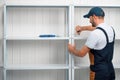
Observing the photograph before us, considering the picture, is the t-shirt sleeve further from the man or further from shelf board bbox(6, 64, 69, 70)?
shelf board bbox(6, 64, 69, 70)

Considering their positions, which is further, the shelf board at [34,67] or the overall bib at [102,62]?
the shelf board at [34,67]

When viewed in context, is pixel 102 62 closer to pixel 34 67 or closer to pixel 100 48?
pixel 100 48

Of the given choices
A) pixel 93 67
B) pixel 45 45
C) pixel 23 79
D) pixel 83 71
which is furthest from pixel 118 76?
pixel 23 79

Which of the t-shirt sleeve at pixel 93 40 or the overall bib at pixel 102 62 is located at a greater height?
the t-shirt sleeve at pixel 93 40

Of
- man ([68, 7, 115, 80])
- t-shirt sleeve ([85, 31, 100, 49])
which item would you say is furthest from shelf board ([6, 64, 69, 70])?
t-shirt sleeve ([85, 31, 100, 49])

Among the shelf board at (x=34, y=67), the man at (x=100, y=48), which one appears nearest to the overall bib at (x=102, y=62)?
the man at (x=100, y=48)

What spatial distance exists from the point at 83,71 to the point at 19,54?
3.04 ft

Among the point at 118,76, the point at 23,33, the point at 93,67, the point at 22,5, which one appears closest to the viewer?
the point at 93,67

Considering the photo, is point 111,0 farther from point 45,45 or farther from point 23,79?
point 23,79

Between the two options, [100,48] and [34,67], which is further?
[34,67]

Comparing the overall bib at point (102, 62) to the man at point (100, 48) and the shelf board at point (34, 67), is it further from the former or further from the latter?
the shelf board at point (34, 67)

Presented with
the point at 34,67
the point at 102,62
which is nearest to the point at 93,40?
the point at 102,62

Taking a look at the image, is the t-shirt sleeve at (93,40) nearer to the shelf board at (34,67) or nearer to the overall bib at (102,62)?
the overall bib at (102,62)

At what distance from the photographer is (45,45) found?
3.14 meters
